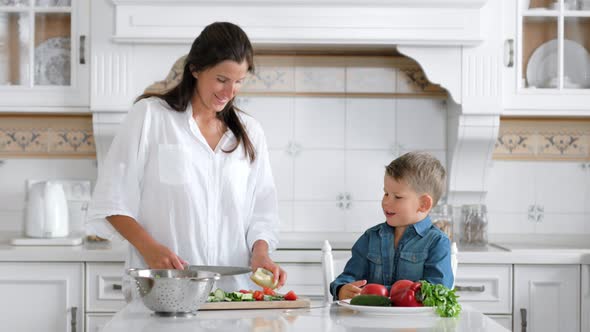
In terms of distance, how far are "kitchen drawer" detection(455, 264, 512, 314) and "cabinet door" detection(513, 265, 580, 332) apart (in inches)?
1.3

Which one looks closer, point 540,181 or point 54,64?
point 54,64

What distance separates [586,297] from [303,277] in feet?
3.24

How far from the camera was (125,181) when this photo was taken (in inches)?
88.0

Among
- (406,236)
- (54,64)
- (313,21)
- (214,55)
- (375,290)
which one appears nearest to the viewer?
(375,290)

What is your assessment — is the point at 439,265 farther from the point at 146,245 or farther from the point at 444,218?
the point at 444,218

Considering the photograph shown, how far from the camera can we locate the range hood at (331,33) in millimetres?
3180

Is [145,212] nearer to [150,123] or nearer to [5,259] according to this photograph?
[150,123]

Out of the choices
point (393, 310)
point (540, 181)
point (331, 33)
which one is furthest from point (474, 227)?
A: point (393, 310)

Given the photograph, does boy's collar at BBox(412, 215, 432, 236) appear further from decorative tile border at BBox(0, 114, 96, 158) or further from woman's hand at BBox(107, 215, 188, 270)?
decorative tile border at BBox(0, 114, 96, 158)

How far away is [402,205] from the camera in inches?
82.4

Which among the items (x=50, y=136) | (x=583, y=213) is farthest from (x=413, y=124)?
(x=50, y=136)

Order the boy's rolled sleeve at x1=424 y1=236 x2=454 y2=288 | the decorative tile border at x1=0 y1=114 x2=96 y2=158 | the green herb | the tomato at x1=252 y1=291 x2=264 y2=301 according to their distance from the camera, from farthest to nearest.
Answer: the decorative tile border at x1=0 y1=114 x2=96 y2=158
the boy's rolled sleeve at x1=424 y1=236 x2=454 y2=288
the tomato at x1=252 y1=291 x2=264 y2=301
the green herb

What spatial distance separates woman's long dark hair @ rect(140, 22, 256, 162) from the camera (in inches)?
86.8

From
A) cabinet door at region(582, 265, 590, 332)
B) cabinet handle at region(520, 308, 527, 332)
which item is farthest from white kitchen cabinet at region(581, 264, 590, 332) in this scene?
cabinet handle at region(520, 308, 527, 332)
